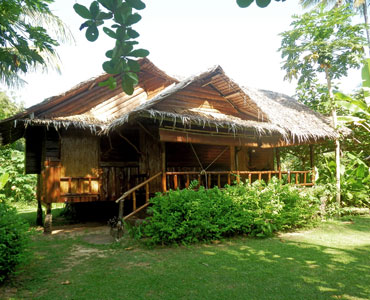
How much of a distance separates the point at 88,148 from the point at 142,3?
7.48 m

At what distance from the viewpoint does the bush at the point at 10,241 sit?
3.88m

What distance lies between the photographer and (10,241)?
4.00 metres

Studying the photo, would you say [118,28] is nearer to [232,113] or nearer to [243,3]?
[243,3]

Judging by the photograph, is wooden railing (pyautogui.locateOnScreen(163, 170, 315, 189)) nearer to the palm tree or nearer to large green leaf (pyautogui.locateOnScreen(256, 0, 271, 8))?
large green leaf (pyautogui.locateOnScreen(256, 0, 271, 8))

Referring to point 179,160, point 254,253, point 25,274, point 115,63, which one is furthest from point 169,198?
point 115,63

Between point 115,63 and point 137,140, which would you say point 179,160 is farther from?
point 115,63

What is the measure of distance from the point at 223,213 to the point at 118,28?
542 centimetres

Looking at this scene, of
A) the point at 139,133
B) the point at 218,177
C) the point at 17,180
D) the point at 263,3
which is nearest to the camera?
the point at 263,3

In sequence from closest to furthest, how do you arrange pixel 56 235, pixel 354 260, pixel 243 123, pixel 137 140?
pixel 354 260, pixel 56 235, pixel 243 123, pixel 137 140

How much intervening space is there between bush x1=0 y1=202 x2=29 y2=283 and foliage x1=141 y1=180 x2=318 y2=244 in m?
2.37

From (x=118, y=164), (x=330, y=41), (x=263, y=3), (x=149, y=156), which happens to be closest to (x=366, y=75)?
(x=330, y=41)

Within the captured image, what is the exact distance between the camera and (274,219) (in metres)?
6.97

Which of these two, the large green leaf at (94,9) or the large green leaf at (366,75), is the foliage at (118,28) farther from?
the large green leaf at (366,75)

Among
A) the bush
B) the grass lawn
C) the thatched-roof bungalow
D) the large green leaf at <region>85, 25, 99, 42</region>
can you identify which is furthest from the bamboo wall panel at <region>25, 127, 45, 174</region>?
the large green leaf at <region>85, 25, 99, 42</region>
